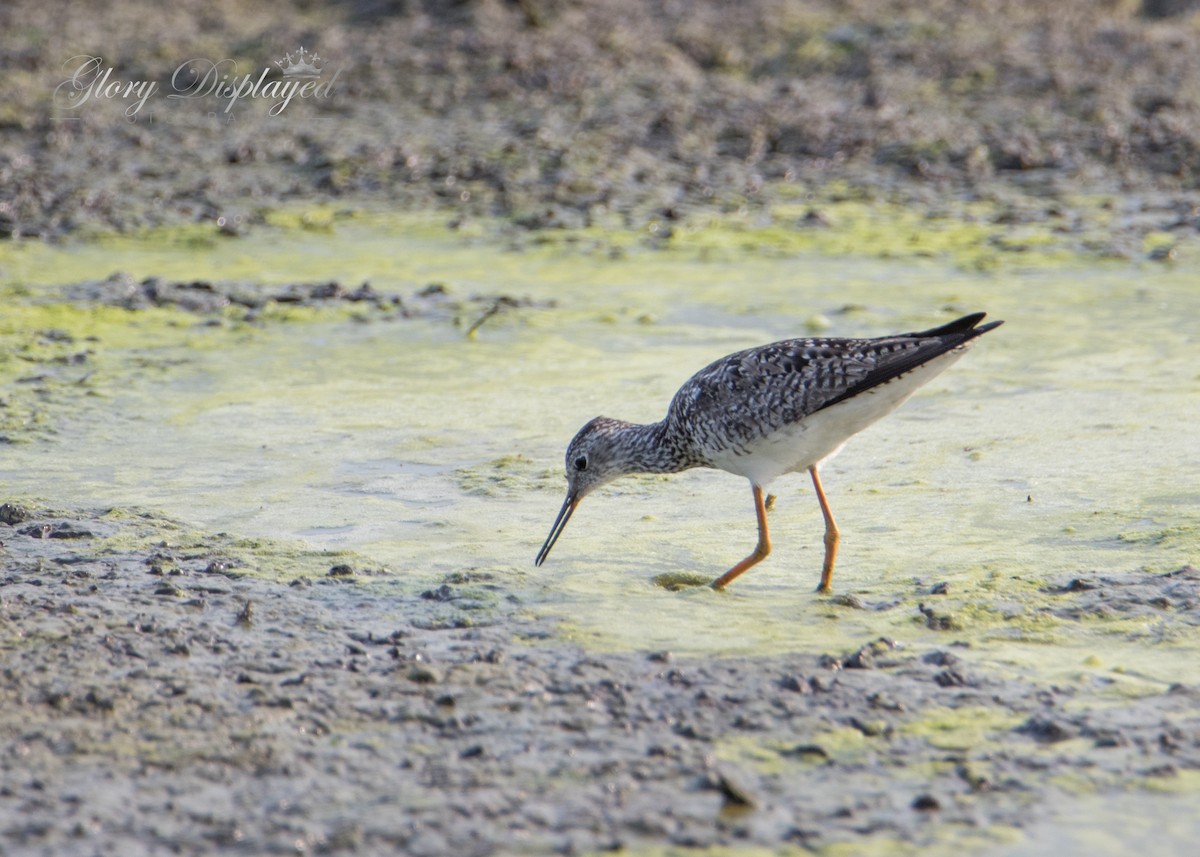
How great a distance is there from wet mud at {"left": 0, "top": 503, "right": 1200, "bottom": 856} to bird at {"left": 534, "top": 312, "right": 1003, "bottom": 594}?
0.89 m

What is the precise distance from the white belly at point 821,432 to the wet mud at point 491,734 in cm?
90

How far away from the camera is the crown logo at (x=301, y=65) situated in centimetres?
1562

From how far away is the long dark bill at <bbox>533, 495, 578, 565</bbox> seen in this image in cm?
572

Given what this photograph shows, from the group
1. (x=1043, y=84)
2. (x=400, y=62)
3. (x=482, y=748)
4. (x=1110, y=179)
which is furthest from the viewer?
(x=400, y=62)

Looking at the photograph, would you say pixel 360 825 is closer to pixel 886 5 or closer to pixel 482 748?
pixel 482 748

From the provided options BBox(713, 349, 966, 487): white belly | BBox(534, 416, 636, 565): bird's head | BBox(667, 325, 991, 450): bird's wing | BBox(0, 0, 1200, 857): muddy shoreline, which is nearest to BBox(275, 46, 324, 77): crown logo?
BBox(0, 0, 1200, 857): muddy shoreline

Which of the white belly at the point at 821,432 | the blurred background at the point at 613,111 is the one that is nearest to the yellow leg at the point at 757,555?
the white belly at the point at 821,432

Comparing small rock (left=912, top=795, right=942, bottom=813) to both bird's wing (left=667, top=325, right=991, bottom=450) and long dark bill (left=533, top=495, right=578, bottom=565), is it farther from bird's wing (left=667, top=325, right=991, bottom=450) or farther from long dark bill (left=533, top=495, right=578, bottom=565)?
long dark bill (left=533, top=495, right=578, bottom=565)

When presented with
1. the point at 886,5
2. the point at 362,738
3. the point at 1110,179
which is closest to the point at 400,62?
the point at 886,5

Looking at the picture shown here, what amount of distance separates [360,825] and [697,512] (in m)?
2.93

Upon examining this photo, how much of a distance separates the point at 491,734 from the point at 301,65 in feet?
41.5

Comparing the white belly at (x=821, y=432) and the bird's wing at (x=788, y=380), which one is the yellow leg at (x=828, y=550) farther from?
the bird's wing at (x=788, y=380)

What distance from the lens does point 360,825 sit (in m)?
3.79

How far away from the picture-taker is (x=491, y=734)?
4285 millimetres
